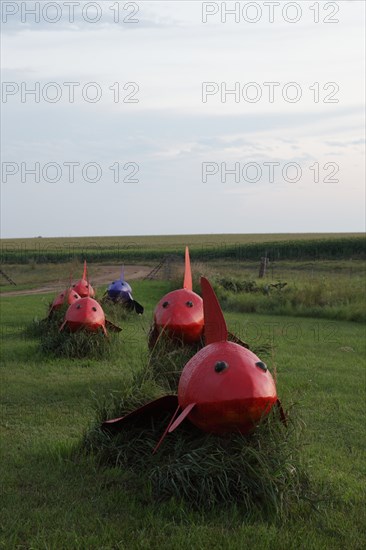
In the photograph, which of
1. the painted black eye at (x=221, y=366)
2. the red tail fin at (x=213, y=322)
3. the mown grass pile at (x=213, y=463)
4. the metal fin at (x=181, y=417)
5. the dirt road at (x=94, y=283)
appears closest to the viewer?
the mown grass pile at (x=213, y=463)

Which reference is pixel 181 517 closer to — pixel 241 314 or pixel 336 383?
pixel 336 383

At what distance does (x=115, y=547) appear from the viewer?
3.67 m

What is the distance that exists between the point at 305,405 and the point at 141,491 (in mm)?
3491

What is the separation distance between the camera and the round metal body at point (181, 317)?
761 centimetres

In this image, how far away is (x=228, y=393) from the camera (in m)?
4.40

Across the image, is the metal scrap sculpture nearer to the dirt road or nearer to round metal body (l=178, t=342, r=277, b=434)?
the dirt road

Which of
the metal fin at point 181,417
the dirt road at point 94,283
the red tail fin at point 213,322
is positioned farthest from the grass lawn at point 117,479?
the dirt road at point 94,283

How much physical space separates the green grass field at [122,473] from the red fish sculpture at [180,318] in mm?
992

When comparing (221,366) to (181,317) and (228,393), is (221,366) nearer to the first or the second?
(228,393)

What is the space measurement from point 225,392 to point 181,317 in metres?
3.23

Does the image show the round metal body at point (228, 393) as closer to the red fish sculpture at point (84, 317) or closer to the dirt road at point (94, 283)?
the red fish sculpture at point (84, 317)

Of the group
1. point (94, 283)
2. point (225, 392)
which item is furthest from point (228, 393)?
point (94, 283)

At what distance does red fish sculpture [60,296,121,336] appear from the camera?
9.98 metres

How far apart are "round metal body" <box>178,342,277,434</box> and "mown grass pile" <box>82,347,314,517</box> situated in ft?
0.36
